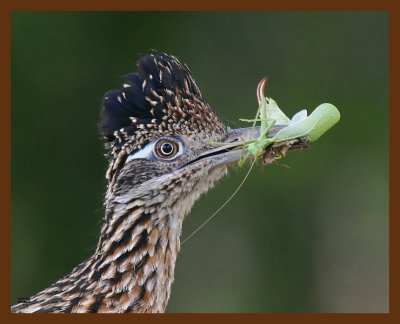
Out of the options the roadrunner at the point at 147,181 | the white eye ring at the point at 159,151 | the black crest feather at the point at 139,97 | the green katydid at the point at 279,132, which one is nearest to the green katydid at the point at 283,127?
the green katydid at the point at 279,132

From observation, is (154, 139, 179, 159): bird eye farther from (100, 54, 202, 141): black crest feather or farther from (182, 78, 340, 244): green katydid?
(182, 78, 340, 244): green katydid

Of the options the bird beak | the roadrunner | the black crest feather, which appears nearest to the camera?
the roadrunner

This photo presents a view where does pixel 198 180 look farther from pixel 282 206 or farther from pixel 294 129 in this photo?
pixel 282 206

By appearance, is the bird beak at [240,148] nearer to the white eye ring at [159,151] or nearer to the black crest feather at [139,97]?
the white eye ring at [159,151]

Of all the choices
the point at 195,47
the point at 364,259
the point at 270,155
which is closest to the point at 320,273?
the point at 364,259

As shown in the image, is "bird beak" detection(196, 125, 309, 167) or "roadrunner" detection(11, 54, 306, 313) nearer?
"roadrunner" detection(11, 54, 306, 313)

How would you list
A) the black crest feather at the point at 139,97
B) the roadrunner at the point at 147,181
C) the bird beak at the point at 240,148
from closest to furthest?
the roadrunner at the point at 147,181 → the black crest feather at the point at 139,97 → the bird beak at the point at 240,148

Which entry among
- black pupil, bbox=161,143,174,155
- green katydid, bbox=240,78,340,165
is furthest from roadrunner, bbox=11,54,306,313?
green katydid, bbox=240,78,340,165
